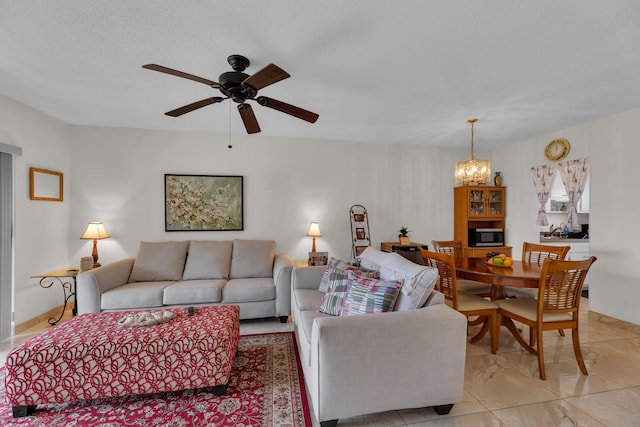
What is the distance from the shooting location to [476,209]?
470 centimetres

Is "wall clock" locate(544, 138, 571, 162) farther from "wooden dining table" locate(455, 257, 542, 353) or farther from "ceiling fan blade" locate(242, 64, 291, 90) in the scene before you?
"ceiling fan blade" locate(242, 64, 291, 90)

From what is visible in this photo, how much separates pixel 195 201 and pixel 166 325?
7.62ft

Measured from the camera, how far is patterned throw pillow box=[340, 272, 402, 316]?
6.23 feet

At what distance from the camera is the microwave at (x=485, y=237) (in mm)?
4684

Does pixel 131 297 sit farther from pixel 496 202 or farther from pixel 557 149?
pixel 557 149

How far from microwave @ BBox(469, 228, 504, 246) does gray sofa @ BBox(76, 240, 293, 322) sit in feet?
10.5

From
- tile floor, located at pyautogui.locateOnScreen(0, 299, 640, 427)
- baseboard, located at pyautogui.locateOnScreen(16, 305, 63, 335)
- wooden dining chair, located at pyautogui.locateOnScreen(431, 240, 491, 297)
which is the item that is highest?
wooden dining chair, located at pyautogui.locateOnScreen(431, 240, 491, 297)

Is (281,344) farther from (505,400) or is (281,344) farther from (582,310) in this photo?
(582,310)

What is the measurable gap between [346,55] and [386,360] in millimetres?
2118

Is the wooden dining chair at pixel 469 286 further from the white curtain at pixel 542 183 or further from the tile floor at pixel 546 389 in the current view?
the white curtain at pixel 542 183

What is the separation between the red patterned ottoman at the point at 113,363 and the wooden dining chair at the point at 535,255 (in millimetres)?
2849

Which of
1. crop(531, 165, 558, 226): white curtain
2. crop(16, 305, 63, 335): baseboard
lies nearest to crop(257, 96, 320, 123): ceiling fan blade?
crop(16, 305, 63, 335): baseboard

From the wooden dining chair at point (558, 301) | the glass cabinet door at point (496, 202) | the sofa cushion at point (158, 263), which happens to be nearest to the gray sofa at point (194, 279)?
the sofa cushion at point (158, 263)

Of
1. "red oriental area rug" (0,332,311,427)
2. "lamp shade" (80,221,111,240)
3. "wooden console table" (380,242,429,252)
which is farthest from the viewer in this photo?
"wooden console table" (380,242,429,252)
